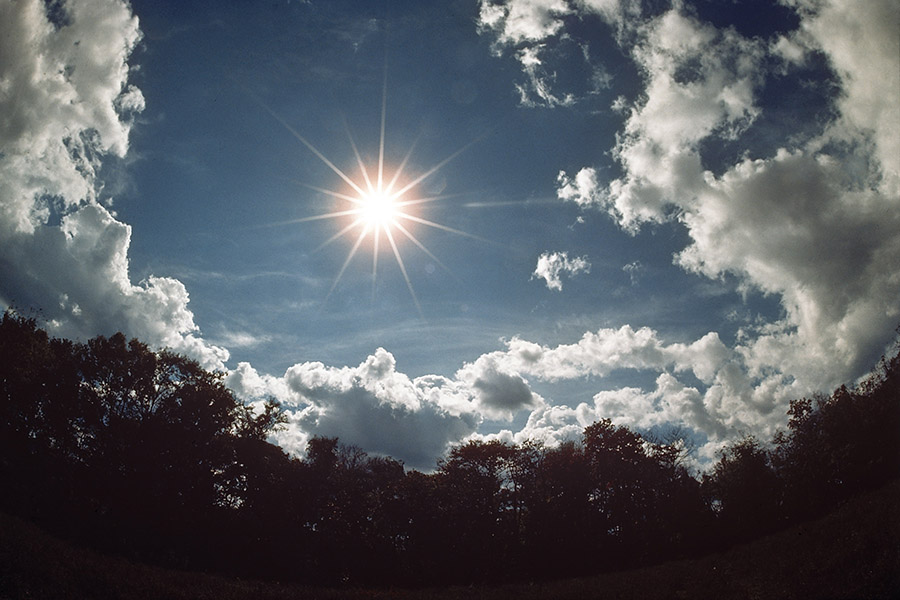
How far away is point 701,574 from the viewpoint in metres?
24.8

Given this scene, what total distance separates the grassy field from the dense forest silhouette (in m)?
9.89

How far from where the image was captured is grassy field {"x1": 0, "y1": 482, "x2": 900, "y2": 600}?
14750mm

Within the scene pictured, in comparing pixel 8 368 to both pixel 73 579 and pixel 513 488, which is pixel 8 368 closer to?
pixel 73 579

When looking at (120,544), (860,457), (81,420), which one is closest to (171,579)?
(120,544)

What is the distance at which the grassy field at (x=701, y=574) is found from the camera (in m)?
14.8

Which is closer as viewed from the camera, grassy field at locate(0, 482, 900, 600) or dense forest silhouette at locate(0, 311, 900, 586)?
grassy field at locate(0, 482, 900, 600)

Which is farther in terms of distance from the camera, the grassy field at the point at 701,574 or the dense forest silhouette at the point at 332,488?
the dense forest silhouette at the point at 332,488

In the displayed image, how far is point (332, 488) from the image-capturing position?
4419cm

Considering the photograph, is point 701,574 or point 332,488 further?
point 332,488

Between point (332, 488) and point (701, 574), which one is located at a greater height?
point (332, 488)

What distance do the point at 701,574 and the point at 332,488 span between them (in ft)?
112

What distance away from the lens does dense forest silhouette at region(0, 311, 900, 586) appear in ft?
112

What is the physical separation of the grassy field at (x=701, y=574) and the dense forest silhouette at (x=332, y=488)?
9.89 m

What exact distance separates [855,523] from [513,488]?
31607 millimetres
